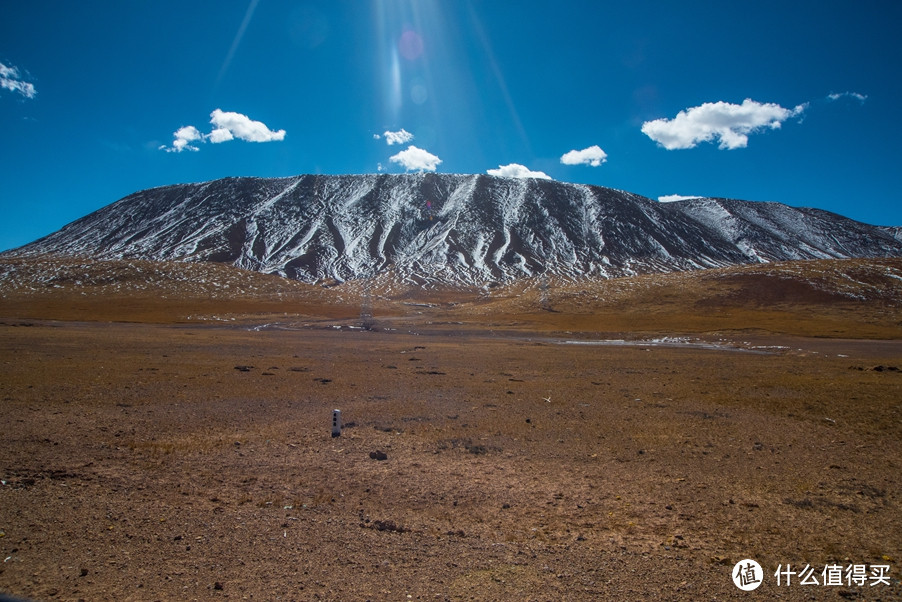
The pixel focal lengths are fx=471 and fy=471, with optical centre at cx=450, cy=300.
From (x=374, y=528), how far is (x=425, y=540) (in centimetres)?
88

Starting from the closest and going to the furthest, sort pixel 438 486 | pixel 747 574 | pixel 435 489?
pixel 747 574, pixel 435 489, pixel 438 486

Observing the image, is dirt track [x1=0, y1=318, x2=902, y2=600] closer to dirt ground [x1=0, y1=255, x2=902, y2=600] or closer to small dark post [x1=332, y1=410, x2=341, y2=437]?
dirt ground [x1=0, y1=255, x2=902, y2=600]

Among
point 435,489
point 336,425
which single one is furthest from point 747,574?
point 336,425

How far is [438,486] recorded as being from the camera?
9164 mm

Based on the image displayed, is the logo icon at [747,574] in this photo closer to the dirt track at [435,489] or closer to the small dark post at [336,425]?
the dirt track at [435,489]

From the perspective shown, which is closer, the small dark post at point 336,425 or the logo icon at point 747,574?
the logo icon at point 747,574

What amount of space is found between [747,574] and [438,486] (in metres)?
5.09

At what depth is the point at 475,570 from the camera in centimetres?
615

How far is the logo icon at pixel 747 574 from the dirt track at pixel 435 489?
0.12m

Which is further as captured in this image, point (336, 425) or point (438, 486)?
point (336, 425)

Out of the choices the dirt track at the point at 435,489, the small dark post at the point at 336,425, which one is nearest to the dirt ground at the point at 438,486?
the dirt track at the point at 435,489

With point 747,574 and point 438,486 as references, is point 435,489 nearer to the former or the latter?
point 438,486

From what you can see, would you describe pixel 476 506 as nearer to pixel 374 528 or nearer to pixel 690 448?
pixel 374 528

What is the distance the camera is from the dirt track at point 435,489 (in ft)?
19.6
